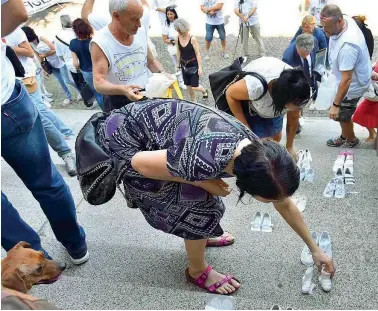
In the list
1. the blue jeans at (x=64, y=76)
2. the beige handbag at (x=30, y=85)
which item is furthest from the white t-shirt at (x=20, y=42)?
the blue jeans at (x=64, y=76)

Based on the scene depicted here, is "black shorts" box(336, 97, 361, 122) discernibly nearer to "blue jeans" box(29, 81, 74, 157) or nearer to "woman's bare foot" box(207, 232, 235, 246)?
"woman's bare foot" box(207, 232, 235, 246)

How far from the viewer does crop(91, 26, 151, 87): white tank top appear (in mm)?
3137

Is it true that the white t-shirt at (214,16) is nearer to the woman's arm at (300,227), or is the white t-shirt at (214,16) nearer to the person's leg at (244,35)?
the person's leg at (244,35)

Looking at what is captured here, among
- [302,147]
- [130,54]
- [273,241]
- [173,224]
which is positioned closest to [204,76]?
[302,147]

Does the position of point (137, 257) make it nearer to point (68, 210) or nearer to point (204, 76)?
point (68, 210)

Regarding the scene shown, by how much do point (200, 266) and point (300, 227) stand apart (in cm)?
60

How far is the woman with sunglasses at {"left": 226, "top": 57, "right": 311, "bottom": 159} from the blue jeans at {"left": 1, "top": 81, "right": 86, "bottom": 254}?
1299mm

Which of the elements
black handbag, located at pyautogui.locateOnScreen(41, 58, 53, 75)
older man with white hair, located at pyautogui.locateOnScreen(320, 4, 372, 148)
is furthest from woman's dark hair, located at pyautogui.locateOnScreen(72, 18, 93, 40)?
older man with white hair, located at pyautogui.locateOnScreen(320, 4, 372, 148)

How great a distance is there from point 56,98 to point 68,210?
204 inches

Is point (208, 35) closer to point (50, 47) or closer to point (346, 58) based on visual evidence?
point (50, 47)

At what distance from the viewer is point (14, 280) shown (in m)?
1.97

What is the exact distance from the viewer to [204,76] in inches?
297

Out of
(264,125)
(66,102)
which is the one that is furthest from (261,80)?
(66,102)

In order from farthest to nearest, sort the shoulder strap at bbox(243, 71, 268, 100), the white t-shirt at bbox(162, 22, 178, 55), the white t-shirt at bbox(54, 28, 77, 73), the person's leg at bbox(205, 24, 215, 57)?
1. the person's leg at bbox(205, 24, 215, 57)
2. the white t-shirt at bbox(162, 22, 178, 55)
3. the white t-shirt at bbox(54, 28, 77, 73)
4. the shoulder strap at bbox(243, 71, 268, 100)
